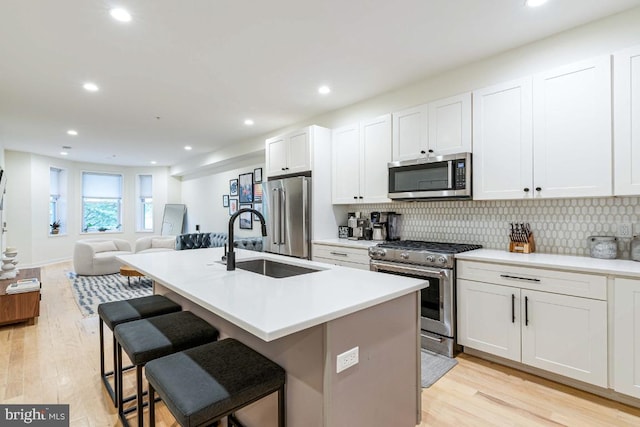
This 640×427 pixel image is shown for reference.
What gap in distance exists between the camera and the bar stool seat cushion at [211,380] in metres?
1.10

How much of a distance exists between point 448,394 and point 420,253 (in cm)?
113

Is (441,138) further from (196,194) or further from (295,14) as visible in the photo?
(196,194)

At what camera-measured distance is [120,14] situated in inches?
87.4

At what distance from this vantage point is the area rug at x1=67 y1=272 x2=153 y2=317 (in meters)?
4.37

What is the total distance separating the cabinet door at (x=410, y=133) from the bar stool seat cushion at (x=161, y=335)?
2538mm

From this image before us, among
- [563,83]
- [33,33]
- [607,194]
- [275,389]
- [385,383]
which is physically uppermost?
[33,33]

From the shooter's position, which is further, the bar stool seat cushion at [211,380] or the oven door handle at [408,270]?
the oven door handle at [408,270]

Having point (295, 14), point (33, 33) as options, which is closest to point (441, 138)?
point (295, 14)

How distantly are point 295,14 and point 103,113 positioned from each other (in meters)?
3.57

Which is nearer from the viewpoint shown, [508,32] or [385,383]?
[385,383]

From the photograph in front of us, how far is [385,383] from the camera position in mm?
1550

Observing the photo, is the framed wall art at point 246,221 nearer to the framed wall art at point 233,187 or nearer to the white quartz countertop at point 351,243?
the framed wall art at point 233,187

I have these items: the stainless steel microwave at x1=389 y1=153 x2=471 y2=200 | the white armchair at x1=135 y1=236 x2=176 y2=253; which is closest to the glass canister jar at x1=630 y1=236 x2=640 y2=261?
the stainless steel microwave at x1=389 y1=153 x2=471 y2=200

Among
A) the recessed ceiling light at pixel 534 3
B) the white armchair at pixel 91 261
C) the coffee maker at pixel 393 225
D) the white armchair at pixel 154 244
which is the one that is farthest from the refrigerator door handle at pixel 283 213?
the white armchair at pixel 91 261
